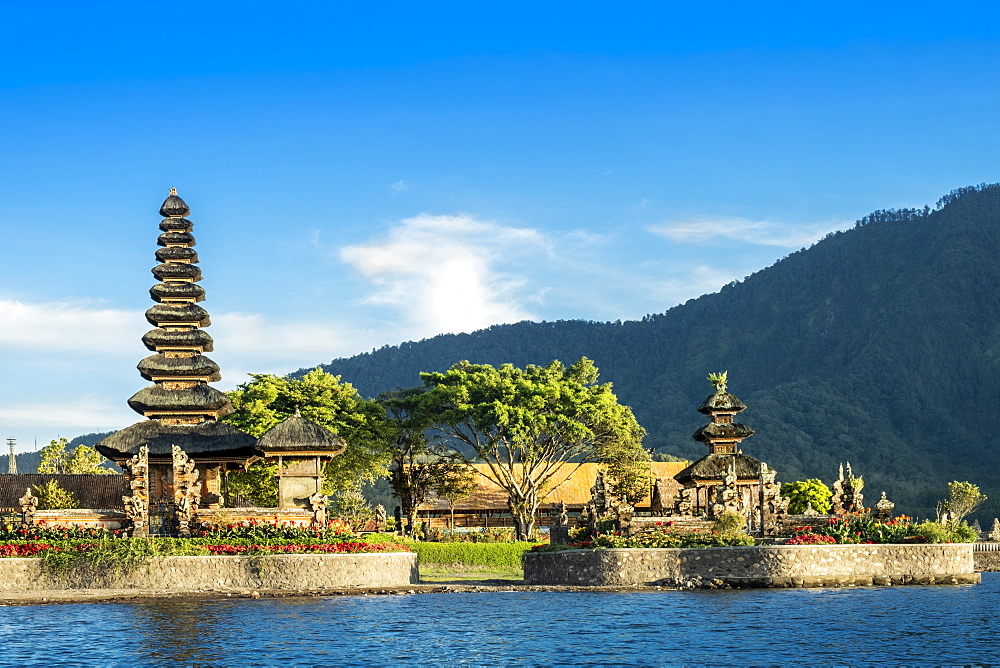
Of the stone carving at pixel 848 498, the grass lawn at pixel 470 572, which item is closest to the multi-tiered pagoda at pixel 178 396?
the grass lawn at pixel 470 572

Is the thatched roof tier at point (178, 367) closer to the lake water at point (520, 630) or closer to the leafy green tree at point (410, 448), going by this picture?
the leafy green tree at point (410, 448)

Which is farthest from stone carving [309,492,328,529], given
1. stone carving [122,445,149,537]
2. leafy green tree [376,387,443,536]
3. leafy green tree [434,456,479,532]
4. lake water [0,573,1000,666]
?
leafy green tree [434,456,479,532]

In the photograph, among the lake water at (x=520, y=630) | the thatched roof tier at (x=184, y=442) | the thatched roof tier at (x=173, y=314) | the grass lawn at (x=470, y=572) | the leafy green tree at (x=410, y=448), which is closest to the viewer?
the lake water at (x=520, y=630)

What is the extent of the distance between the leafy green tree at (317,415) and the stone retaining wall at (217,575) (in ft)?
73.4

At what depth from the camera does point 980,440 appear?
191250 mm

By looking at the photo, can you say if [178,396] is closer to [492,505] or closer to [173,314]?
[173,314]

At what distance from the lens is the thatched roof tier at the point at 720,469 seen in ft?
214

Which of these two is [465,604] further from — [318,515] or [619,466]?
[619,466]

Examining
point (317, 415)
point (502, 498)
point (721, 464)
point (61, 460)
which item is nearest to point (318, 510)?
point (317, 415)

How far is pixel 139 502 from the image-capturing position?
47.3 metres

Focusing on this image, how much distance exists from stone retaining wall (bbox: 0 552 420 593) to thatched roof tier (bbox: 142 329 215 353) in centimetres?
1968

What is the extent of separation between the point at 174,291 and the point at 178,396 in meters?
6.12

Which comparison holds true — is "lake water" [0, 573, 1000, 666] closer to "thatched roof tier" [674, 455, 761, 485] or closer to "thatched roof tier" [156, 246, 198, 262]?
"thatched roof tier" [674, 455, 761, 485]

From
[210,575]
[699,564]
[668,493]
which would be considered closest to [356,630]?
[210,575]
